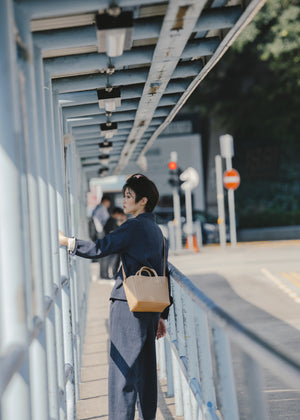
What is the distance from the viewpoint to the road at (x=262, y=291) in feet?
18.0

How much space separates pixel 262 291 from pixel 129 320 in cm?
805

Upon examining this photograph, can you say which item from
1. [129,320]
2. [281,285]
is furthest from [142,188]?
[281,285]

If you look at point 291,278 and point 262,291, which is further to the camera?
point 291,278

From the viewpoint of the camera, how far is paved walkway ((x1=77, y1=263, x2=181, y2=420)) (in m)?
5.14

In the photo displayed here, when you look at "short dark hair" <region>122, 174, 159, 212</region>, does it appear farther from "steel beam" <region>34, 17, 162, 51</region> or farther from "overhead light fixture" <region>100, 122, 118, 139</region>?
"overhead light fixture" <region>100, 122, 118, 139</region>

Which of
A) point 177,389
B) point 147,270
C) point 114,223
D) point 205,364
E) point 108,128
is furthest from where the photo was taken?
point 114,223

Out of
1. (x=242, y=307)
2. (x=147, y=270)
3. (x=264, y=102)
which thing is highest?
(x=264, y=102)

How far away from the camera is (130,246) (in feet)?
12.7

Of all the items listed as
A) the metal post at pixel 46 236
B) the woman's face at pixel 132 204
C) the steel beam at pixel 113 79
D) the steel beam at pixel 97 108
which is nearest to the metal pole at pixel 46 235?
the metal post at pixel 46 236

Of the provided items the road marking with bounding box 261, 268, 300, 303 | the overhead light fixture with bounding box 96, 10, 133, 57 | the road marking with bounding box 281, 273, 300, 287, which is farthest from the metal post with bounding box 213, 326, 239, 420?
the road marking with bounding box 281, 273, 300, 287

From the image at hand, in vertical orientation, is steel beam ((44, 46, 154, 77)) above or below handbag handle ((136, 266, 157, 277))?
above

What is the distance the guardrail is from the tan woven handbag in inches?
4.5

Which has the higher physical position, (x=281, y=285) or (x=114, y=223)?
(x=114, y=223)

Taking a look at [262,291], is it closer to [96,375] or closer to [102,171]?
[102,171]
